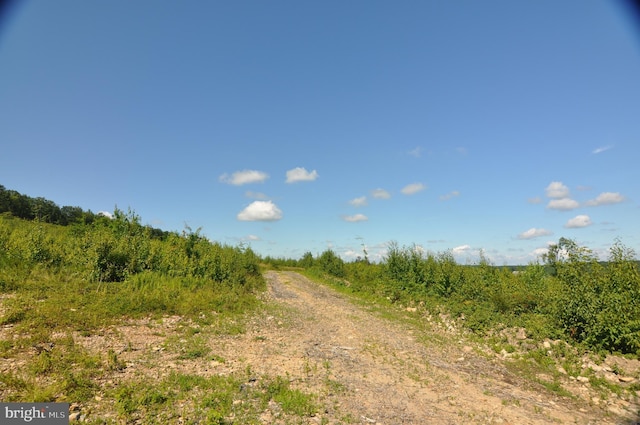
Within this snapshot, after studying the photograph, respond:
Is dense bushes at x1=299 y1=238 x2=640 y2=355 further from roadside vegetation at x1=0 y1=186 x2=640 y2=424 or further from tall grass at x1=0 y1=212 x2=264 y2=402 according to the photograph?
tall grass at x1=0 y1=212 x2=264 y2=402

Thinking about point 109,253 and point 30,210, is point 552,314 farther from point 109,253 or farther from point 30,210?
point 30,210

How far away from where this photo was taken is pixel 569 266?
1112 cm

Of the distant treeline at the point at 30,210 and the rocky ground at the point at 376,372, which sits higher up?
the distant treeline at the point at 30,210

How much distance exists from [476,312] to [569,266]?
377 cm

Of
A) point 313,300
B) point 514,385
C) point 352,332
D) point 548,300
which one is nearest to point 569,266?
point 548,300

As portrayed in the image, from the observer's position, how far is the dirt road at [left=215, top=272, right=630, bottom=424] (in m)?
4.92

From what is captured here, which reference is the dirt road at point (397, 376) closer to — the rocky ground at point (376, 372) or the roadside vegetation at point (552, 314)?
the rocky ground at point (376, 372)
